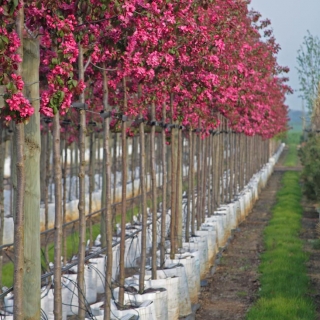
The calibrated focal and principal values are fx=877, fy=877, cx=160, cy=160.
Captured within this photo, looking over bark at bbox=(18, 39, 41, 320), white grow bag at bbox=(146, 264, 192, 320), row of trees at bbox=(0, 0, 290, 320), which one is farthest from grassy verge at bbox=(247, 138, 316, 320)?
bark at bbox=(18, 39, 41, 320)

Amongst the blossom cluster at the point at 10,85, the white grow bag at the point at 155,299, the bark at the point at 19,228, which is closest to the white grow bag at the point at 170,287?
the white grow bag at the point at 155,299

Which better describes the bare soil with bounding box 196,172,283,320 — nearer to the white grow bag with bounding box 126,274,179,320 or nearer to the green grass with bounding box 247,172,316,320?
the green grass with bounding box 247,172,316,320

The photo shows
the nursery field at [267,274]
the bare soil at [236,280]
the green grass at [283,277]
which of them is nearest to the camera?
the green grass at [283,277]

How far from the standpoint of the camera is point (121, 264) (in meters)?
11.5

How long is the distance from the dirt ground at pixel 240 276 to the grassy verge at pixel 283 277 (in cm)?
21

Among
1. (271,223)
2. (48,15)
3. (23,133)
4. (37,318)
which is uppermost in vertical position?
(48,15)

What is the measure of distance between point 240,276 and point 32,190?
10436mm

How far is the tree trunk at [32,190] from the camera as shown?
761 centimetres

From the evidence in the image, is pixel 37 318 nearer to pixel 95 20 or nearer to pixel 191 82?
pixel 95 20

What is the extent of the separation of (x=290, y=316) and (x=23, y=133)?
6.52 meters

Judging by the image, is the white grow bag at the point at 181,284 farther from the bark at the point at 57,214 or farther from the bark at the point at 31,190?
the bark at the point at 31,190

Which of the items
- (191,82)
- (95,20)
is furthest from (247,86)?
(95,20)

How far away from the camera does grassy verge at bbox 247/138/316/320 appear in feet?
41.8

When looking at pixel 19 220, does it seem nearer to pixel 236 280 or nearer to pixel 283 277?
pixel 283 277
